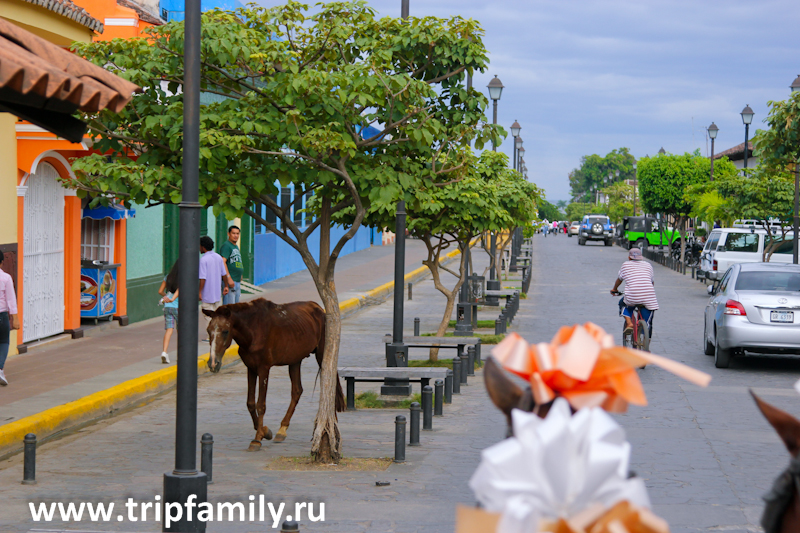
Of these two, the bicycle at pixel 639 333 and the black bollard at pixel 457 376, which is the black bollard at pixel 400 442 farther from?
the bicycle at pixel 639 333

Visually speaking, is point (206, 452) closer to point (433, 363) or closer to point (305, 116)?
point (305, 116)

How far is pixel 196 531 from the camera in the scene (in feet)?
20.9

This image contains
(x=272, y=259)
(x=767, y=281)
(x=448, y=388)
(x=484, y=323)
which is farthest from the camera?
(x=272, y=259)

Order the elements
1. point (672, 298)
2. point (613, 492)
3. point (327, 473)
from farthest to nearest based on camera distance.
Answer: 1. point (672, 298)
2. point (327, 473)
3. point (613, 492)

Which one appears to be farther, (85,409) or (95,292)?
(95,292)

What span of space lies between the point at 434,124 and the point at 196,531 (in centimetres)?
418

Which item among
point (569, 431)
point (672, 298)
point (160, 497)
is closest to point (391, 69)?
point (160, 497)

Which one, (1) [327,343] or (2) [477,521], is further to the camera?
(1) [327,343]

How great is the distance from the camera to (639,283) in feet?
48.0

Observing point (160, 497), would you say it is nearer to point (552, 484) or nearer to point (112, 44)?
point (112, 44)

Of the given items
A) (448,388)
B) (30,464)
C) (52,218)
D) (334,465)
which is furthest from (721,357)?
(52,218)

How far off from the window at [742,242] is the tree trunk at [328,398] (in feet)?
83.0

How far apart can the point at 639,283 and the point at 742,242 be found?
61.2 feet

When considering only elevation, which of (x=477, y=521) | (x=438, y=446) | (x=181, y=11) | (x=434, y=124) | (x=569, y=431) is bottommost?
(x=438, y=446)
